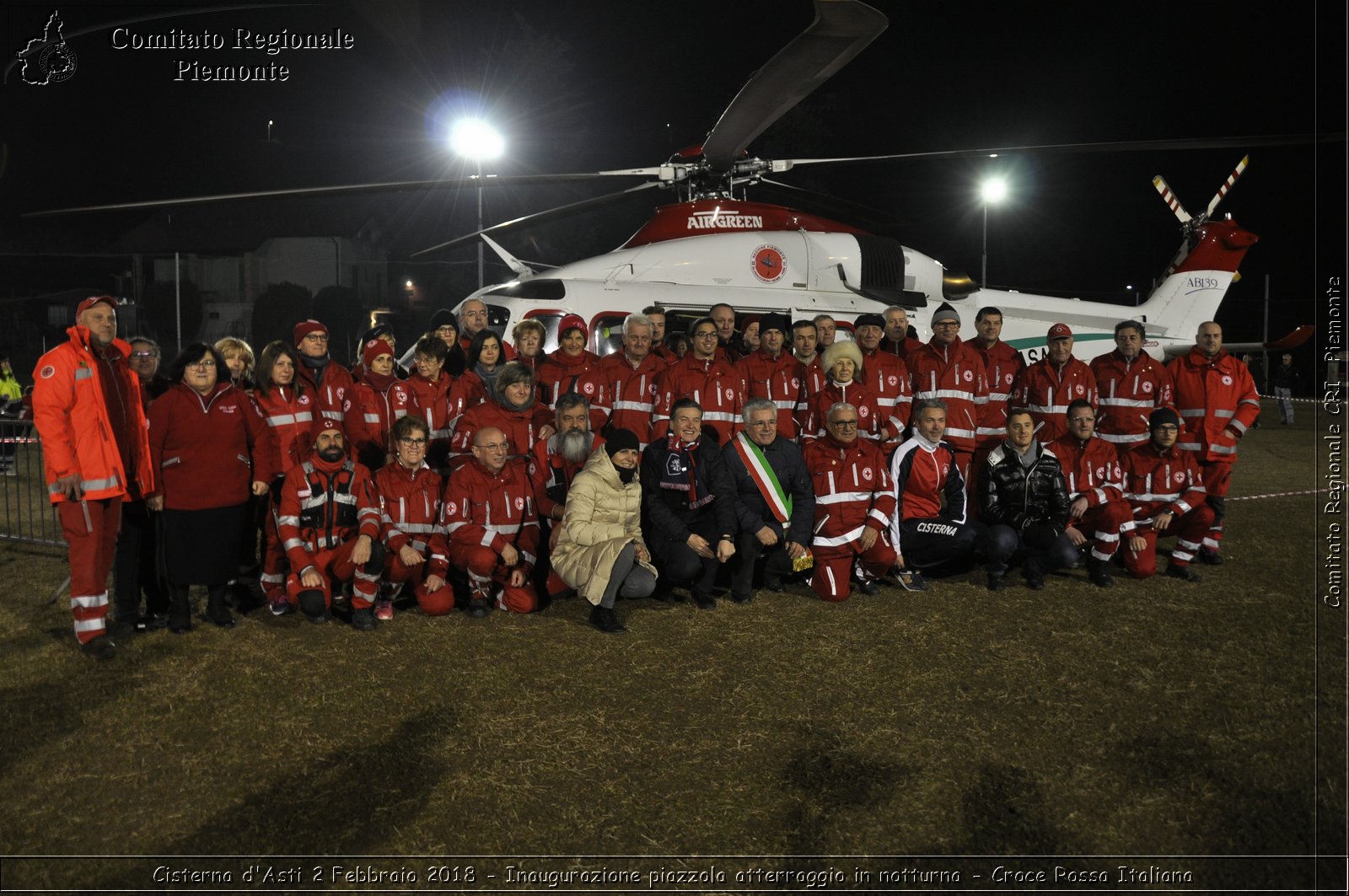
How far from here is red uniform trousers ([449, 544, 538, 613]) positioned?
5.11 m

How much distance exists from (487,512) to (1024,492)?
3694 mm

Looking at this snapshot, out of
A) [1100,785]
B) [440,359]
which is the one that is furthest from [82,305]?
[1100,785]

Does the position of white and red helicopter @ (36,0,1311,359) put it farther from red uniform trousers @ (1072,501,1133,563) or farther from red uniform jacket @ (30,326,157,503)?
red uniform trousers @ (1072,501,1133,563)

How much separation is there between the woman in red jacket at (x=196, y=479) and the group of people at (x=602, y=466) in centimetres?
1

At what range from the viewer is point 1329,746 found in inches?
133

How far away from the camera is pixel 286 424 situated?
5430 mm

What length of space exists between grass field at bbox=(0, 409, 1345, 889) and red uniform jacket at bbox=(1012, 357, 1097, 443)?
1.73m

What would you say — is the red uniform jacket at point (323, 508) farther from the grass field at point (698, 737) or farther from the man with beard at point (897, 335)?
the man with beard at point (897, 335)

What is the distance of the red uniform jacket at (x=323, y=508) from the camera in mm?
4945

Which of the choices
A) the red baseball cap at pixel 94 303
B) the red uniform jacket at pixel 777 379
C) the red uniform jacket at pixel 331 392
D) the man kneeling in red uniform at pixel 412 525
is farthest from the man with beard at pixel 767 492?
the red baseball cap at pixel 94 303

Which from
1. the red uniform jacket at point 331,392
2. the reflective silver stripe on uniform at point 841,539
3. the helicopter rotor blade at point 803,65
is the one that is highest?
the helicopter rotor blade at point 803,65

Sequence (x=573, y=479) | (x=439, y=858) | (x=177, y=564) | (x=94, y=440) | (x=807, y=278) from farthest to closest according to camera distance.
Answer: (x=807, y=278), (x=573, y=479), (x=177, y=564), (x=94, y=440), (x=439, y=858)

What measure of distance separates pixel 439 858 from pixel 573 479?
2824mm

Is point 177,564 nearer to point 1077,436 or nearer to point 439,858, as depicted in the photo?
point 439,858
